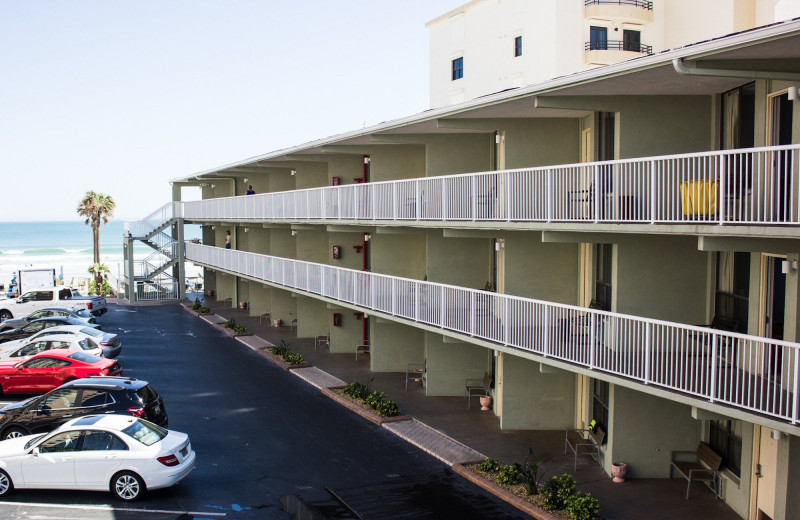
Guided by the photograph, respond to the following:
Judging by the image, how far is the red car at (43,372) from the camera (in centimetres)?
2242

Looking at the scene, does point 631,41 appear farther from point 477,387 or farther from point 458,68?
point 477,387

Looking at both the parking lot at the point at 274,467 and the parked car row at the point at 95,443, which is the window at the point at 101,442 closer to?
the parked car row at the point at 95,443

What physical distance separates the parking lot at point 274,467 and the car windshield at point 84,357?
2126 mm

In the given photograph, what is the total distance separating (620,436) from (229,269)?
2676 cm

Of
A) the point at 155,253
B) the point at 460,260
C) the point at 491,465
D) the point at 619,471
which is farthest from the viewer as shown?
the point at 155,253

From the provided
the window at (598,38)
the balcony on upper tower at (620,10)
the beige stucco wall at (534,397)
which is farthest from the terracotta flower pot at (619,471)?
the balcony on upper tower at (620,10)

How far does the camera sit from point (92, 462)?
564 inches

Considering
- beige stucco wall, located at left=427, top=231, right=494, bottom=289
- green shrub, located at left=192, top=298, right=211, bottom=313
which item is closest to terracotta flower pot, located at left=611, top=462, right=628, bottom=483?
beige stucco wall, located at left=427, top=231, right=494, bottom=289

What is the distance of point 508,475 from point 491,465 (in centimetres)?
77

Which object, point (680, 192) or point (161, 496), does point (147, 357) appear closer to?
point (161, 496)

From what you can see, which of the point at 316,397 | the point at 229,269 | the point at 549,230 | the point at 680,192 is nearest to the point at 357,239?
the point at 316,397

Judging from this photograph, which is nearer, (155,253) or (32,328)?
(32,328)

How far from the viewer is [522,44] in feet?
153

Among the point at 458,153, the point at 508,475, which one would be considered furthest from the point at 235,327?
the point at 508,475
